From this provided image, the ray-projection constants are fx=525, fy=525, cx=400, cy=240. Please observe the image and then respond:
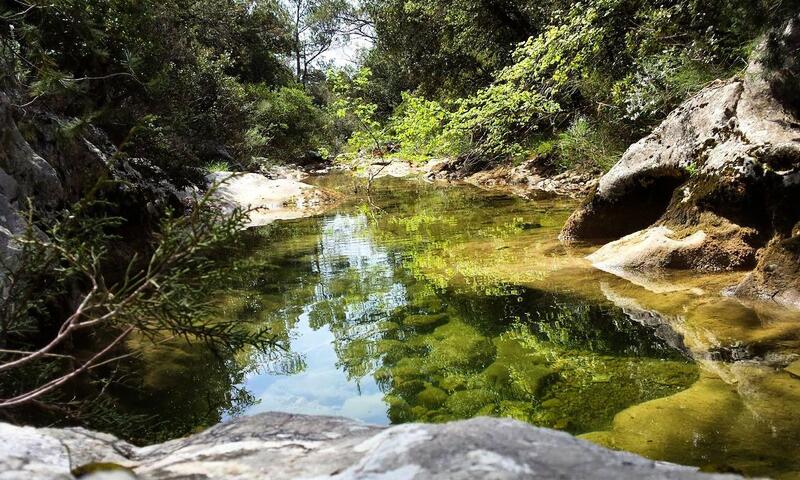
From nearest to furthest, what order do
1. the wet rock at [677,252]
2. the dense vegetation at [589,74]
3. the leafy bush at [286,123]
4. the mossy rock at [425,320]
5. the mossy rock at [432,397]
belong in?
the mossy rock at [432,397]
the mossy rock at [425,320]
the wet rock at [677,252]
the dense vegetation at [589,74]
the leafy bush at [286,123]

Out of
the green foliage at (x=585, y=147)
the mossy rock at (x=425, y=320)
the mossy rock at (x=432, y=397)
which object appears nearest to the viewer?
the mossy rock at (x=432, y=397)

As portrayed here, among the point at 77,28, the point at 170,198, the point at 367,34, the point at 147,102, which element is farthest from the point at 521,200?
the point at 367,34

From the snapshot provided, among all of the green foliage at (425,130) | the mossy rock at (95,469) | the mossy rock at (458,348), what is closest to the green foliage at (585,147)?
the green foliage at (425,130)

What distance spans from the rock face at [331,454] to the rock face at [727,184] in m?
4.37

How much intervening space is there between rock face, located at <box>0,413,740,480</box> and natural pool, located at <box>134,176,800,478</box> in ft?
3.36

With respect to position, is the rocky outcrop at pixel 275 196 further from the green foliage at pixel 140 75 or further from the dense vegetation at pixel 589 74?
the dense vegetation at pixel 589 74

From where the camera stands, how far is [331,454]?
1.79 metres

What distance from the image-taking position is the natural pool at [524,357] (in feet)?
10.6

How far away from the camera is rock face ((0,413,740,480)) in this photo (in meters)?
1.47

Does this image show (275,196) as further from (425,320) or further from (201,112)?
(425,320)

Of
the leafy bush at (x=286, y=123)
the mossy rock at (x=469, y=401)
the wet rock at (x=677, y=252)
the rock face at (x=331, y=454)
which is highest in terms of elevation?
the leafy bush at (x=286, y=123)

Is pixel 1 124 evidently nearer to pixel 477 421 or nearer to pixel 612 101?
pixel 477 421

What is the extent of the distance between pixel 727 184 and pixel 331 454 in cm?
610

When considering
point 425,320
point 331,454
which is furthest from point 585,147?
point 331,454
